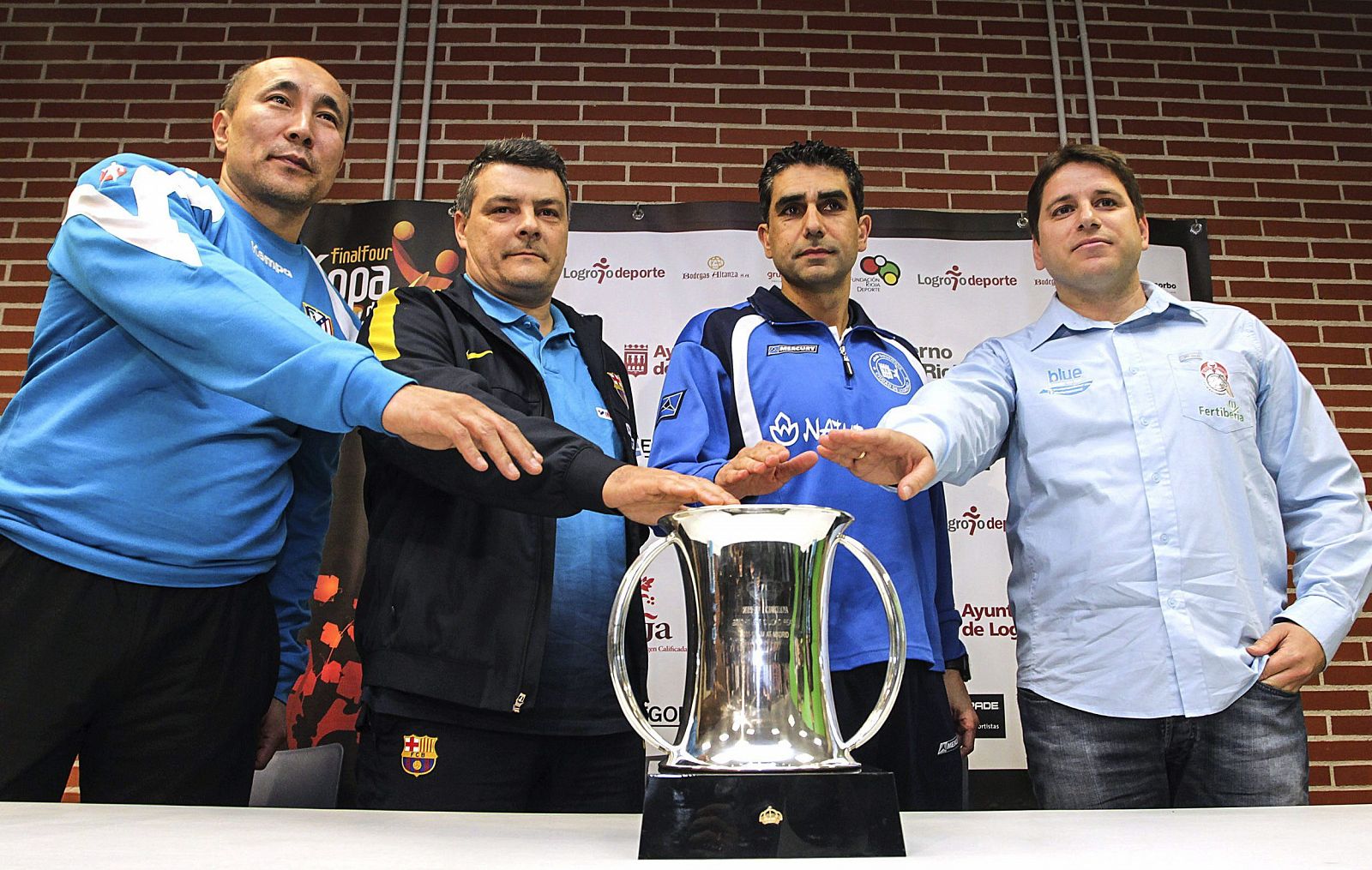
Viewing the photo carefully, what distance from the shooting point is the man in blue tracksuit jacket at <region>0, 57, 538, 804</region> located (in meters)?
1.36

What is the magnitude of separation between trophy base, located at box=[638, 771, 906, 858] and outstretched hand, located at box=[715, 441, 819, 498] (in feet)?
1.72

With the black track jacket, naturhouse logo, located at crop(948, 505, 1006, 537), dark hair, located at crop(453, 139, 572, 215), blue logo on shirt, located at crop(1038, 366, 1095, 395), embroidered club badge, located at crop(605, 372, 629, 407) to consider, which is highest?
dark hair, located at crop(453, 139, 572, 215)

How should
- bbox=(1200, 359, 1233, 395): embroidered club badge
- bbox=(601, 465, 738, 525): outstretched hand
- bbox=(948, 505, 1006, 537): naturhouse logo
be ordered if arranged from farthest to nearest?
bbox=(948, 505, 1006, 537): naturhouse logo < bbox=(1200, 359, 1233, 395): embroidered club badge < bbox=(601, 465, 738, 525): outstretched hand

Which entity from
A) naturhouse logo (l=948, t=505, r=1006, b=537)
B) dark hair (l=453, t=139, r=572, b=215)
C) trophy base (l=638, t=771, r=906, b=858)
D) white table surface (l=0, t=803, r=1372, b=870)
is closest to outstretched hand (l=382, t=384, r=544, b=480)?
white table surface (l=0, t=803, r=1372, b=870)

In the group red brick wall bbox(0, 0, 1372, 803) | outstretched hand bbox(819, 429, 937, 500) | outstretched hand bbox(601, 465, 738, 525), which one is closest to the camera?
outstretched hand bbox(601, 465, 738, 525)

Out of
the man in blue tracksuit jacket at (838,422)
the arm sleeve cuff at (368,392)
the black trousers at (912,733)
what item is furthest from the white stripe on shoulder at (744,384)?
the arm sleeve cuff at (368,392)

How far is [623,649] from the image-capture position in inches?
37.0

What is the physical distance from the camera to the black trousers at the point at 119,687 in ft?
4.54

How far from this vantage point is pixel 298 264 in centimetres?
184

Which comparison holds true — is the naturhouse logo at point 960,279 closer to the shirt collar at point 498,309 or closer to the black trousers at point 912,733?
the shirt collar at point 498,309

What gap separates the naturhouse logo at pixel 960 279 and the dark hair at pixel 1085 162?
0.88 meters

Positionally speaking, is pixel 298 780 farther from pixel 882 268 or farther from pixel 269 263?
pixel 882 268

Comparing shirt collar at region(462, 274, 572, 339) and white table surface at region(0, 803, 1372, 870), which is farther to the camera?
shirt collar at region(462, 274, 572, 339)

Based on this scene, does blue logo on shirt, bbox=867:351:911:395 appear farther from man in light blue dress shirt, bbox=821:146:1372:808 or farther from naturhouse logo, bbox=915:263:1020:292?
naturhouse logo, bbox=915:263:1020:292
